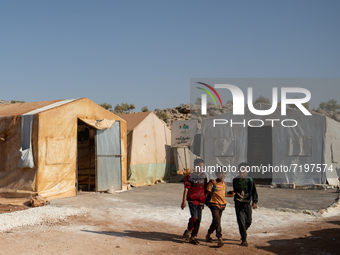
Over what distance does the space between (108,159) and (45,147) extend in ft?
8.19

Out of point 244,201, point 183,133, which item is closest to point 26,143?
point 244,201

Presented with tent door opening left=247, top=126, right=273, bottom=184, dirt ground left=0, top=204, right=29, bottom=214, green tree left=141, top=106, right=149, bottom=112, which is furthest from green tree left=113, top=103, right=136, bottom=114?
dirt ground left=0, top=204, right=29, bottom=214

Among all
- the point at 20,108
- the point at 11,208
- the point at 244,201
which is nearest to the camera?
the point at 244,201

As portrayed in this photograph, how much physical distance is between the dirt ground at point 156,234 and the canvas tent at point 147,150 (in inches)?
226

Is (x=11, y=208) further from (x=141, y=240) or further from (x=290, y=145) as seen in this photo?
(x=290, y=145)

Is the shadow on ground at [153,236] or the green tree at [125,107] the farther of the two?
the green tree at [125,107]

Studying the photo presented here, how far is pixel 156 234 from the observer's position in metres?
5.95

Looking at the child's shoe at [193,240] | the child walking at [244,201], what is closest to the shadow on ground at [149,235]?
the child's shoe at [193,240]

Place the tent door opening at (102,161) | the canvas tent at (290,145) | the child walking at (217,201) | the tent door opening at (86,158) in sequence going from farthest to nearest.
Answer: the canvas tent at (290,145), the tent door opening at (86,158), the tent door opening at (102,161), the child walking at (217,201)

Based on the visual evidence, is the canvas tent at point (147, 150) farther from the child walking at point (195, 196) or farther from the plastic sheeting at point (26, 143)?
the child walking at point (195, 196)

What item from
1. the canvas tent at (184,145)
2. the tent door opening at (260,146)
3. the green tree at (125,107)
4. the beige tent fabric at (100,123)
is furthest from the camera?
the green tree at (125,107)

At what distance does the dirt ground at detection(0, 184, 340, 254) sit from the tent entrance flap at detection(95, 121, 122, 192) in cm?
298

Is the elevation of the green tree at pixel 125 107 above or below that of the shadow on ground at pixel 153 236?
above

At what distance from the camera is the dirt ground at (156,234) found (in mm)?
4977
